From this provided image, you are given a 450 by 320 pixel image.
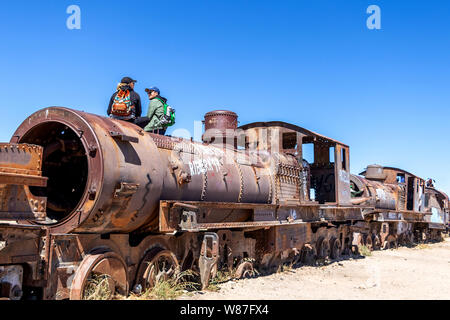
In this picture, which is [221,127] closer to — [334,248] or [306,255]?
[306,255]

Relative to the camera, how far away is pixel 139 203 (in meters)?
6.64

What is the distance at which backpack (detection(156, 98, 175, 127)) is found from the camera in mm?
8227

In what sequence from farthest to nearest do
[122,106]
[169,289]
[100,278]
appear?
[122,106] → [169,289] → [100,278]

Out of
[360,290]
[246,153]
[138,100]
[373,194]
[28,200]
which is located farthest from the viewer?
[373,194]

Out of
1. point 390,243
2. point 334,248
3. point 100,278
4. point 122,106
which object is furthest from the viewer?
point 390,243

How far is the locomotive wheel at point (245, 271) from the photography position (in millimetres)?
9338

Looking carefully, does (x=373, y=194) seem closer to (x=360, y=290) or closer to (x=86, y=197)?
(x=360, y=290)

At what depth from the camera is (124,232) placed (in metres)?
6.91

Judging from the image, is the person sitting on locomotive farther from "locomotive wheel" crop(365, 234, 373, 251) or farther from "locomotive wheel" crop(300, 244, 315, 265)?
"locomotive wheel" crop(365, 234, 373, 251)

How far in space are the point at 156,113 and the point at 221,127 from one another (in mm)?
2791

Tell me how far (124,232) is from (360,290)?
4.82 meters

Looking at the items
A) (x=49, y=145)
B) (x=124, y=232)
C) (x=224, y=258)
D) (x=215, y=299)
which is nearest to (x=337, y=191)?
(x=224, y=258)

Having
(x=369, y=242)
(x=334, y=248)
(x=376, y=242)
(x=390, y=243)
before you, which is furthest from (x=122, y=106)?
(x=390, y=243)

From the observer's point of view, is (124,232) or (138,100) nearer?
(124,232)
